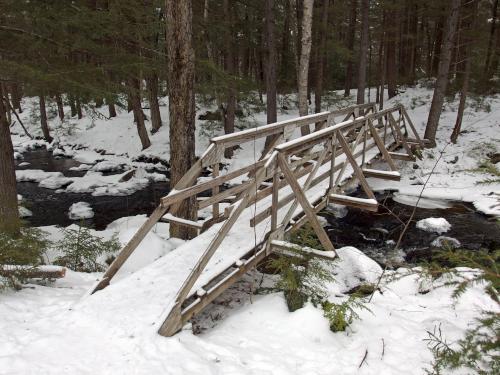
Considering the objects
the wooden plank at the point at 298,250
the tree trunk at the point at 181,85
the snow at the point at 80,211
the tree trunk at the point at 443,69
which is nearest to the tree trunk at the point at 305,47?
the tree trunk at the point at 443,69

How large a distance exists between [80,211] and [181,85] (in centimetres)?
699

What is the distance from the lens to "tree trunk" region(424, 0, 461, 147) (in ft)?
42.2

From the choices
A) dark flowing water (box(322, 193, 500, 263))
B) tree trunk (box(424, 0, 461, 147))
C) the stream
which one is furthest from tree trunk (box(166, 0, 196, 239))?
tree trunk (box(424, 0, 461, 147))

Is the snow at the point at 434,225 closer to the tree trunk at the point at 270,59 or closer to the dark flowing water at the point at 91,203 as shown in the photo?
the tree trunk at the point at 270,59

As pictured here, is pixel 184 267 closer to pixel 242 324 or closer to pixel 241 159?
pixel 242 324

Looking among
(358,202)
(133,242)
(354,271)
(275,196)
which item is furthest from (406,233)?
(133,242)

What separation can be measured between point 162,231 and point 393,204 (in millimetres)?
6506

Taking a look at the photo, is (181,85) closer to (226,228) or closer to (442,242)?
(226,228)

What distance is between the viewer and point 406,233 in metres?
8.70

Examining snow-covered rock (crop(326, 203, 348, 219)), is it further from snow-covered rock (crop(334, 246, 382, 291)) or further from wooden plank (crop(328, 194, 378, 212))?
snow-covered rock (crop(334, 246, 382, 291))

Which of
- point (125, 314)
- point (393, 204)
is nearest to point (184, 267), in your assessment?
point (125, 314)

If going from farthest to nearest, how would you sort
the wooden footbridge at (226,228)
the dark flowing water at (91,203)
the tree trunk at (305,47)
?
the tree trunk at (305,47), the dark flowing water at (91,203), the wooden footbridge at (226,228)

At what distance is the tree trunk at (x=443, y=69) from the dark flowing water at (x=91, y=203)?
1025 cm

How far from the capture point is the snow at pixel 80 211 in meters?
11.0
